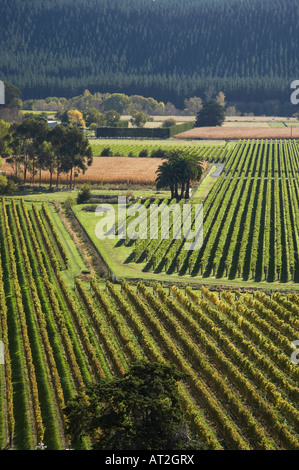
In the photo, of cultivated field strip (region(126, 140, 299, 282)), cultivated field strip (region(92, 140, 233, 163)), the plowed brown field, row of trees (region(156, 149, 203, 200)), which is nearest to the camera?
cultivated field strip (region(126, 140, 299, 282))

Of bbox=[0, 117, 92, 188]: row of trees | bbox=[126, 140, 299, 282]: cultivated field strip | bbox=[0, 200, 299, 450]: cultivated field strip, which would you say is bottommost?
bbox=[0, 200, 299, 450]: cultivated field strip

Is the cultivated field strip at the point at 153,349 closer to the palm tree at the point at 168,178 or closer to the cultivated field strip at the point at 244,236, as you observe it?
the cultivated field strip at the point at 244,236

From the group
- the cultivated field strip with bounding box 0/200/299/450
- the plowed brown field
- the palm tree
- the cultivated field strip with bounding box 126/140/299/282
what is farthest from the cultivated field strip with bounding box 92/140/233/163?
the cultivated field strip with bounding box 0/200/299/450

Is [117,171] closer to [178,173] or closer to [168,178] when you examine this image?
[168,178]

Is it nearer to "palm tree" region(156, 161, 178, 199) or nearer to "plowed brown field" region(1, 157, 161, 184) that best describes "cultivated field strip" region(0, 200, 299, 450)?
"palm tree" region(156, 161, 178, 199)

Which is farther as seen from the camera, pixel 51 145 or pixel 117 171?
pixel 117 171

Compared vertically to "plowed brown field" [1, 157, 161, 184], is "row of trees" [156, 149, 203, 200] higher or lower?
higher

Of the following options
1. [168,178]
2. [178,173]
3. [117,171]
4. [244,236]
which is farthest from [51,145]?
[244,236]

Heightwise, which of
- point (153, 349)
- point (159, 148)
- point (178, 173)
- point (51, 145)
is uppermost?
point (51, 145)

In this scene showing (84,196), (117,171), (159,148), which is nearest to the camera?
(84,196)
